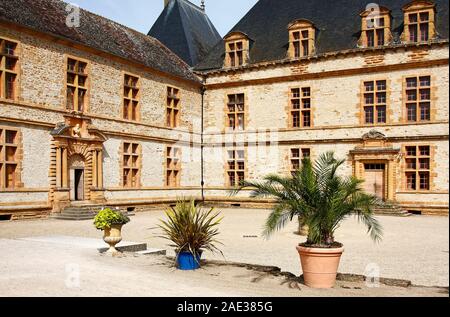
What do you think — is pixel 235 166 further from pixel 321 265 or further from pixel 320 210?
pixel 321 265

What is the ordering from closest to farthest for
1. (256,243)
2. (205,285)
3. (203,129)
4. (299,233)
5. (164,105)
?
(205,285), (256,243), (299,233), (164,105), (203,129)

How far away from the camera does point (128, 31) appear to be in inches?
945

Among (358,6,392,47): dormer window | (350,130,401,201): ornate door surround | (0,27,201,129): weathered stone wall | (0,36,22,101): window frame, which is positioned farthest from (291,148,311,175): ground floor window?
(0,36,22,101): window frame

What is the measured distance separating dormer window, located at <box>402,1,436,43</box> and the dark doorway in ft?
46.8

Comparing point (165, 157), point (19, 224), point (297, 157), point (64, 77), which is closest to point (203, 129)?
point (165, 157)

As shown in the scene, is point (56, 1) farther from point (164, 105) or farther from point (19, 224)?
point (19, 224)

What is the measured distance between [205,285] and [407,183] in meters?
16.4

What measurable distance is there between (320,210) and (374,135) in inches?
610

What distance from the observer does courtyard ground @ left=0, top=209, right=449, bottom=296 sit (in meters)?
6.16

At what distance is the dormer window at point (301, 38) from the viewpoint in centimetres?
2275

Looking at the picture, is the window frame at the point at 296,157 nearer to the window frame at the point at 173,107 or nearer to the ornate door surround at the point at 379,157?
the ornate door surround at the point at 379,157

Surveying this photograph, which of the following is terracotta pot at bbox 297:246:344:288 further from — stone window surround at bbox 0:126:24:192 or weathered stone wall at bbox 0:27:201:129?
weathered stone wall at bbox 0:27:201:129

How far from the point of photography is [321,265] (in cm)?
641

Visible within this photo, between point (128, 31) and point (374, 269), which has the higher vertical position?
point (128, 31)
